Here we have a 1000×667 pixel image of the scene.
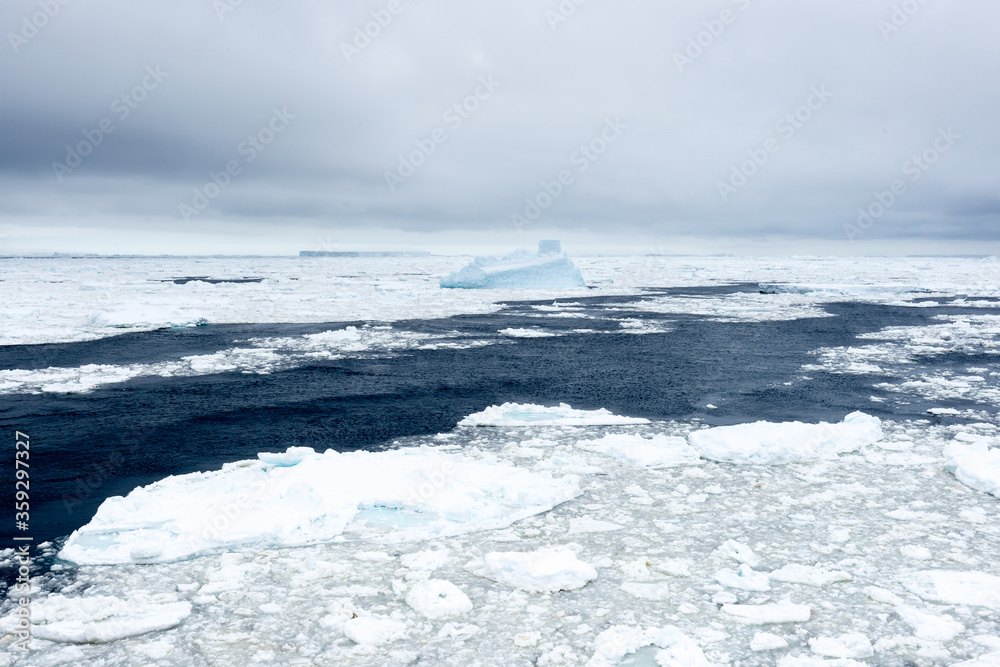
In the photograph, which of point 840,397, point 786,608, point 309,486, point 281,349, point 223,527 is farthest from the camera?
point 281,349

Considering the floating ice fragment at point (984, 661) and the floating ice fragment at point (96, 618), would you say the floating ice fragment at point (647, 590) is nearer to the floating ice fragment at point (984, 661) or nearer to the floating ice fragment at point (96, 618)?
the floating ice fragment at point (984, 661)

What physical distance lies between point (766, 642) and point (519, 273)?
30.8 meters

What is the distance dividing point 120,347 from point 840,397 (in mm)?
13279

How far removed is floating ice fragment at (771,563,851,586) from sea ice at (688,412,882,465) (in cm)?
223

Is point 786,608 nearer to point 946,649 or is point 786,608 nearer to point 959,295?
point 946,649

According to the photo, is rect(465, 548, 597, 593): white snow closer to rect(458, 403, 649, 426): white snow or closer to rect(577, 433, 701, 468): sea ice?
rect(577, 433, 701, 468): sea ice

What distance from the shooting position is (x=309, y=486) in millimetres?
5160

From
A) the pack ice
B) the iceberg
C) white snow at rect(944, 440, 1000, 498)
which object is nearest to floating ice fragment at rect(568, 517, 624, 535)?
the pack ice

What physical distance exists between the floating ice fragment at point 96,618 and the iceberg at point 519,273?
97.4 feet

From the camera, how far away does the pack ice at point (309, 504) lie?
4.54 meters

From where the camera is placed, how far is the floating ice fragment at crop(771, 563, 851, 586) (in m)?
3.95

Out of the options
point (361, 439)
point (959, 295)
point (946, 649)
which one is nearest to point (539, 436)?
point (361, 439)

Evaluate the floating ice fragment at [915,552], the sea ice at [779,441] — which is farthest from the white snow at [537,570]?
the sea ice at [779,441]

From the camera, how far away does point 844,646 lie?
3303 millimetres
